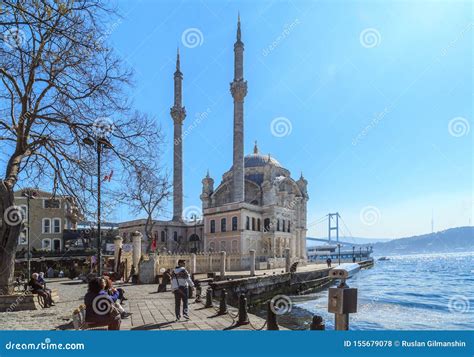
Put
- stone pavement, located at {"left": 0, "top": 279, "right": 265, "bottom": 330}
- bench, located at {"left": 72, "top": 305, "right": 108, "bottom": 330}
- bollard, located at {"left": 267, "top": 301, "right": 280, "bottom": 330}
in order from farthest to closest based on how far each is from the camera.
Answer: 1. stone pavement, located at {"left": 0, "top": 279, "right": 265, "bottom": 330}
2. bollard, located at {"left": 267, "top": 301, "right": 280, "bottom": 330}
3. bench, located at {"left": 72, "top": 305, "right": 108, "bottom": 330}

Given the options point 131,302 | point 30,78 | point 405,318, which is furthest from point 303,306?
point 30,78

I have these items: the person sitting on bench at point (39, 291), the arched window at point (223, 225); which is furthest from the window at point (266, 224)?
the person sitting on bench at point (39, 291)

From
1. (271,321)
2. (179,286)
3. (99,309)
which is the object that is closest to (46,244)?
(179,286)

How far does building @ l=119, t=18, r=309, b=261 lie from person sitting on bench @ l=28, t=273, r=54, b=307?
35246 millimetres

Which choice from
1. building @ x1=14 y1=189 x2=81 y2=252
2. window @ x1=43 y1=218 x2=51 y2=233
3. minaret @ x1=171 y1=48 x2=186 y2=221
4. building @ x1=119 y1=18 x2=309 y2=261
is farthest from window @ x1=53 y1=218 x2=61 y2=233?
minaret @ x1=171 y1=48 x2=186 y2=221

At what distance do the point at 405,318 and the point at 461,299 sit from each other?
10.1 m

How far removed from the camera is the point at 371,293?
3378cm

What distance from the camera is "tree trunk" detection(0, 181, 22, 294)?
1302 centimetres

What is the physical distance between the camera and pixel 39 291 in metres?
13.6

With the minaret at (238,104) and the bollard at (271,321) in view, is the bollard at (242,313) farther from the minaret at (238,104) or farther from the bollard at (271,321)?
the minaret at (238,104)

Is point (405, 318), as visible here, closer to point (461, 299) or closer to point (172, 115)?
point (461, 299)

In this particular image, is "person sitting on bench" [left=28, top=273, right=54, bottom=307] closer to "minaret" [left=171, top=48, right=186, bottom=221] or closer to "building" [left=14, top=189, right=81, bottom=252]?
"building" [left=14, top=189, right=81, bottom=252]

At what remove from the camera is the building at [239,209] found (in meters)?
50.6

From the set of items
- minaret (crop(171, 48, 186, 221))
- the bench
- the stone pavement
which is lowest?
the stone pavement
